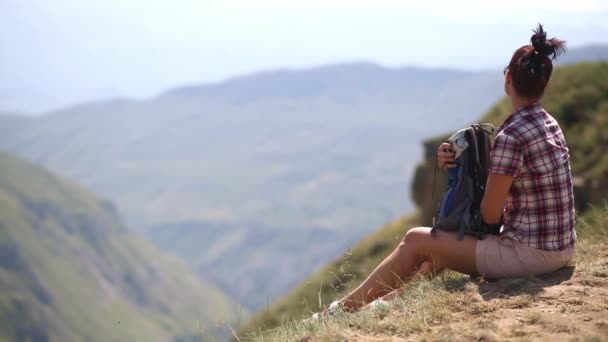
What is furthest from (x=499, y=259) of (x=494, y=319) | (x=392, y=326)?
(x=392, y=326)

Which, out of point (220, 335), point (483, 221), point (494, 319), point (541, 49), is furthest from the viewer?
point (220, 335)

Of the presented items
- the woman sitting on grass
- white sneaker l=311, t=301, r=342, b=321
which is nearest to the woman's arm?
the woman sitting on grass

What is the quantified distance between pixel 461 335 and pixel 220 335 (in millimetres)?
3161

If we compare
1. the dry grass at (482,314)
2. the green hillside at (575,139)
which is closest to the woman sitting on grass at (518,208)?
the dry grass at (482,314)

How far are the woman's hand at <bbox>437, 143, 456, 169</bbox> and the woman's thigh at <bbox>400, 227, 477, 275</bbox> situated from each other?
0.77 metres

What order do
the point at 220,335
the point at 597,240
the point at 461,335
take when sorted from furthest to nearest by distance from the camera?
the point at 597,240 → the point at 220,335 → the point at 461,335

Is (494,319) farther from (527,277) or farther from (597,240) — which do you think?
(597,240)

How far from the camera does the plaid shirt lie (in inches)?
279

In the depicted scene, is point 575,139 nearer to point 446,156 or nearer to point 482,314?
point 446,156

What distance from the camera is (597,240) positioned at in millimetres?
10609

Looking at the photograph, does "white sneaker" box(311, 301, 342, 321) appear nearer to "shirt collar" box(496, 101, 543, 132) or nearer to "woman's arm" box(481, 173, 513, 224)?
"woman's arm" box(481, 173, 513, 224)

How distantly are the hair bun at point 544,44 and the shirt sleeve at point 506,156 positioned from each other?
0.95 meters

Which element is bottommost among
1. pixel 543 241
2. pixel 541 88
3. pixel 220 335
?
pixel 220 335

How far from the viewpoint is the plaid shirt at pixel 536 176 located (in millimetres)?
7098
